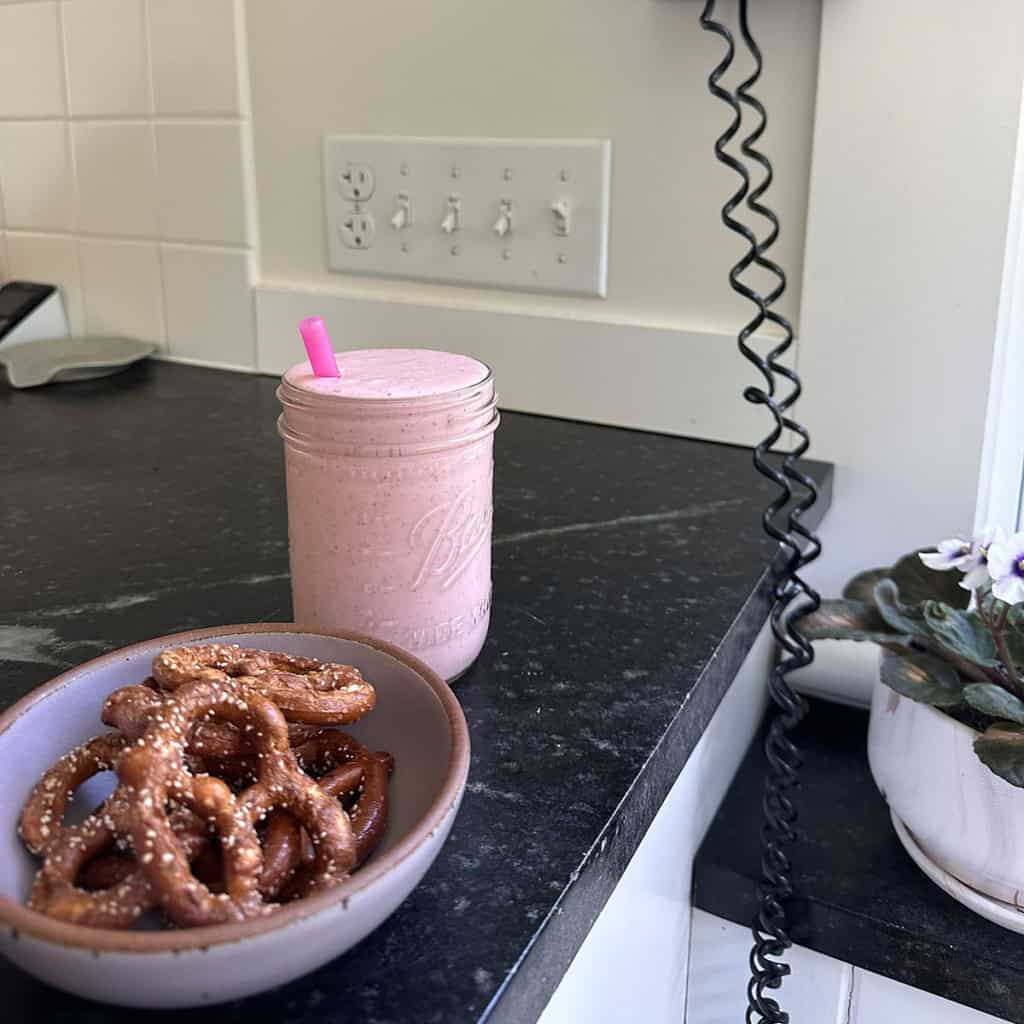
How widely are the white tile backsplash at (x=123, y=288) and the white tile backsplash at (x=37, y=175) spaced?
0.06 m

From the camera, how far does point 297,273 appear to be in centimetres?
120

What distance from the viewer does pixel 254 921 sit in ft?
1.08

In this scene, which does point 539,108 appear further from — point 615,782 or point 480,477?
point 615,782

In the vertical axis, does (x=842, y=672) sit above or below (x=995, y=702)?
below

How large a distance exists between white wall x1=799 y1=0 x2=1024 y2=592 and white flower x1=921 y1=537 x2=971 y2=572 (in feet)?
0.66

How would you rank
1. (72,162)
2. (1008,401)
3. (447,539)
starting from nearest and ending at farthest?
(447,539) → (1008,401) → (72,162)

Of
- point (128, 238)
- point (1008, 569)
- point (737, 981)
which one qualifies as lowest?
point (737, 981)

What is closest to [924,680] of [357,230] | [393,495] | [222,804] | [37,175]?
[393,495]

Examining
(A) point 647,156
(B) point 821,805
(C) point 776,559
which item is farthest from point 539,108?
(B) point 821,805

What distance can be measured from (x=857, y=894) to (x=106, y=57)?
1187mm

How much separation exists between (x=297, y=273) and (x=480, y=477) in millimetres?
722

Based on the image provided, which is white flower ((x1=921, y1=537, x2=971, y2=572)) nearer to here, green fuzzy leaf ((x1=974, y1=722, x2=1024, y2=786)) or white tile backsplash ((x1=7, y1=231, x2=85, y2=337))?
green fuzzy leaf ((x1=974, y1=722, x2=1024, y2=786))

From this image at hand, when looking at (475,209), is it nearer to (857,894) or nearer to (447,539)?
(447,539)

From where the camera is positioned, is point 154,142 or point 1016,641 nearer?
point 1016,641
